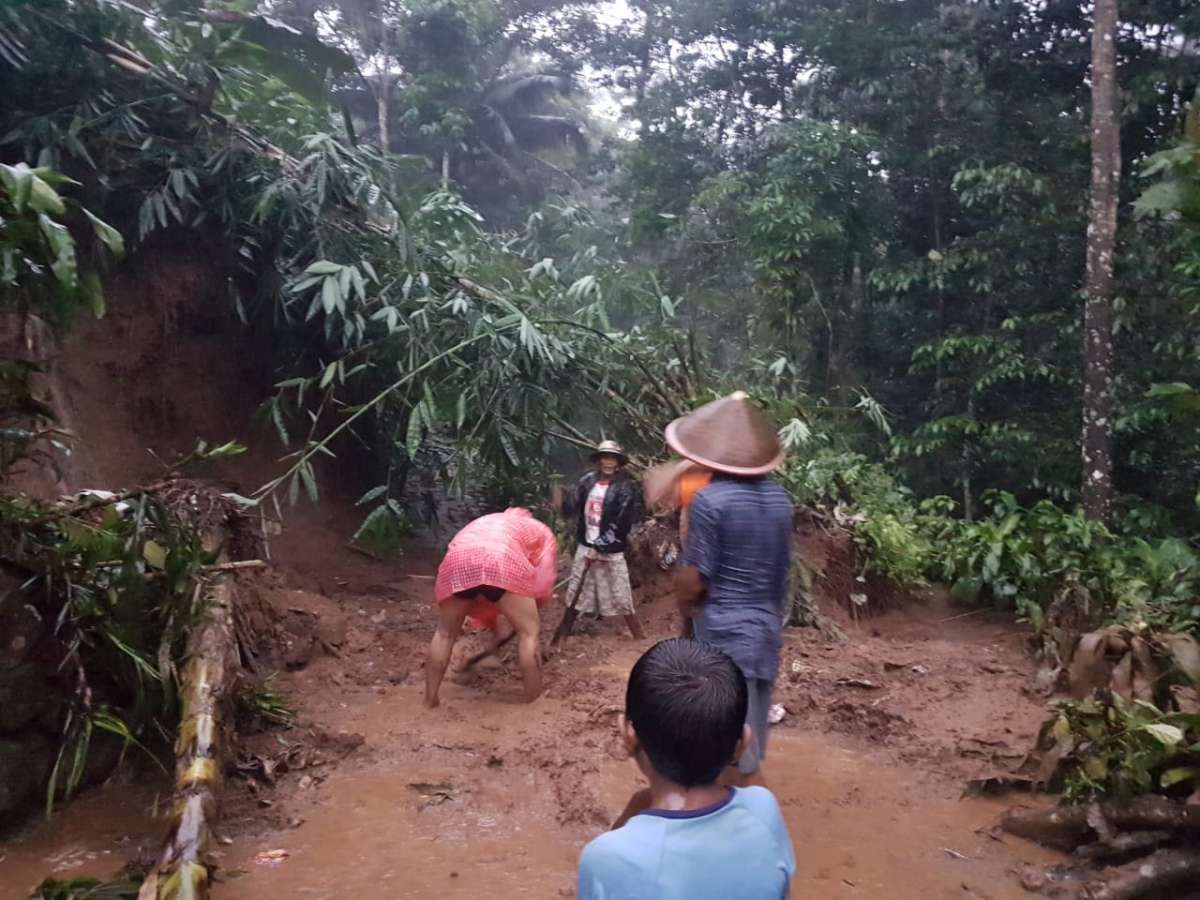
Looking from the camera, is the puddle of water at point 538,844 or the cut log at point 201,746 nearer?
the cut log at point 201,746

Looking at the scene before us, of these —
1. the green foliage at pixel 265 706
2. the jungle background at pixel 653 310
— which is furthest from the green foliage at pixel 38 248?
the green foliage at pixel 265 706

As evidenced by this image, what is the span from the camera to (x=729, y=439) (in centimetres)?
336

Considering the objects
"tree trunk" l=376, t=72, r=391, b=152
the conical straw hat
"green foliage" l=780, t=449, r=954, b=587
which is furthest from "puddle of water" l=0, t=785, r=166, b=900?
"tree trunk" l=376, t=72, r=391, b=152

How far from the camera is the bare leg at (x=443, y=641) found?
5301 mm

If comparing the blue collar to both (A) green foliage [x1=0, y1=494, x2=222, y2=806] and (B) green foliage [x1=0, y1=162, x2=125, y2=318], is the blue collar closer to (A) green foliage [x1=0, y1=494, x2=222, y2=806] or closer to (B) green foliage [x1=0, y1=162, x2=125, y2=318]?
(B) green foliage [x1=0, y1=162, x2=125, y2=318]

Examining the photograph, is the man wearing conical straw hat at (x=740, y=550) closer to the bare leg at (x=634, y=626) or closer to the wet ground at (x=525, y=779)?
the wet ground at (x=525, y=779)

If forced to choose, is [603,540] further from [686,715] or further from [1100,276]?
[1100,276]

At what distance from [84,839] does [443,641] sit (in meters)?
1.97

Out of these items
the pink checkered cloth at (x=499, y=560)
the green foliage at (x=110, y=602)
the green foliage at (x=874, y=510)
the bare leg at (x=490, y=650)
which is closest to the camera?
the green foliage at (x=110, y=602)

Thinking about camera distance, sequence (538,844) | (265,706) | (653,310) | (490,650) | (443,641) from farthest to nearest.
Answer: (653,310)
(490,650)
(443,641)
(265,706)
(538,844)

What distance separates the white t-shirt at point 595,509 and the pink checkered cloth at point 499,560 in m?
1.30

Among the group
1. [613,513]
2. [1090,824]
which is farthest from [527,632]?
[1090,824]

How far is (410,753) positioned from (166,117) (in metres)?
5.71

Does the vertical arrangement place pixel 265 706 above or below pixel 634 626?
above
